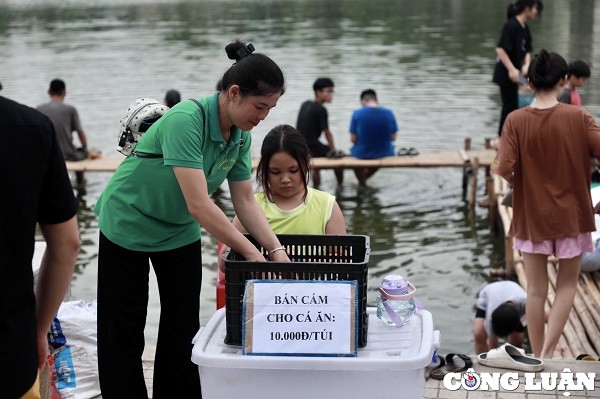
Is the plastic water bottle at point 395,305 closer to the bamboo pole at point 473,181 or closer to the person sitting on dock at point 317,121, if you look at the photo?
the bamboo pole at point 473,181

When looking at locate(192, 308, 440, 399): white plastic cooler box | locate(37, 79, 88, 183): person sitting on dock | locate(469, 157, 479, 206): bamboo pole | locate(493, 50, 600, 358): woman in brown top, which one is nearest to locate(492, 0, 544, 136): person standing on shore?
locate(469, 157, 479, 206): bamboo pole

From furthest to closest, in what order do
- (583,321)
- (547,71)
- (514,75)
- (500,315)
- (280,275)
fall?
(514,75) → (583,321) → (500,315) → (547,71) → (280,275)

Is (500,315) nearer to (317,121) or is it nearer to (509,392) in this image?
(509,392)

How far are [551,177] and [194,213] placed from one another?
2210mm

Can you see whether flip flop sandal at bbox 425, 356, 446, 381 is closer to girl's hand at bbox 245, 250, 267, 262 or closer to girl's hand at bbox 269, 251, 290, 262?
girl's hand at bbox 269, 251, 290, 262

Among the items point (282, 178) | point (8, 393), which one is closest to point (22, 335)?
point (8, 393)

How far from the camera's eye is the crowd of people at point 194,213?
2.46 metres

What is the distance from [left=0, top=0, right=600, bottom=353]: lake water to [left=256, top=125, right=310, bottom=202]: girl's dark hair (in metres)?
2.36

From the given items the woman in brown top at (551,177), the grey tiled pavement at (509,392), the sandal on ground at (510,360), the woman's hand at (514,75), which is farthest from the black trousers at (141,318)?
the woman's hand at (514,75)

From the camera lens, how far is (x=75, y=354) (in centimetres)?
437

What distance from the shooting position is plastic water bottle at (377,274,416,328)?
11.3 ft

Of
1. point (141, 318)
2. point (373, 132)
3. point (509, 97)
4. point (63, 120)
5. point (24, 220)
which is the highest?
point (24, 220)

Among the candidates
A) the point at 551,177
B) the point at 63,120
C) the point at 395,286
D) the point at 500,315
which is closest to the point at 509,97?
the point at 63,120

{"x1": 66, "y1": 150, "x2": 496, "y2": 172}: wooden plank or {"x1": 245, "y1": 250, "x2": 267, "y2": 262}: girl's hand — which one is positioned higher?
{"x1": 245, "y1": 250, "x2": 267, "y2": 262}: girl's hand
